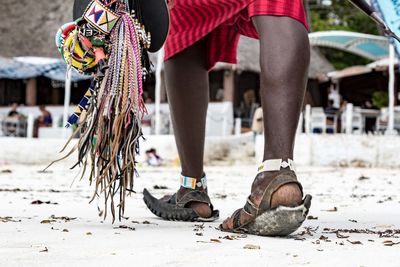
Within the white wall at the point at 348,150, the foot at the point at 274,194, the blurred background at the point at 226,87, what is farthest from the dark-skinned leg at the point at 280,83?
the blurred background at the point at 226,87

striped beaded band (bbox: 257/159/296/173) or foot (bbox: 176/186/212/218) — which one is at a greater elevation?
striped beaded band (bbox: 257/159/296/173)

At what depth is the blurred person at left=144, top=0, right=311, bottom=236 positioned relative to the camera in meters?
2.38

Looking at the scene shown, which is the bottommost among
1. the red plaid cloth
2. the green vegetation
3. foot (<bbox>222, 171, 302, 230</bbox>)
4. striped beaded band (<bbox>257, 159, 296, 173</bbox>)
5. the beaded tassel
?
foot (<bbox>222, 171, 302, 230</bbox>)

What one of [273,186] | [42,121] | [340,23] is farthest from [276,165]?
[340,23]

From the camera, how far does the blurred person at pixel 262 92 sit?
2.38 meters

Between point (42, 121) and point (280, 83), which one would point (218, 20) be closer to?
point (280, 83)

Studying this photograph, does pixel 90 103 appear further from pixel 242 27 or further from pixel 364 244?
pixel 364 244

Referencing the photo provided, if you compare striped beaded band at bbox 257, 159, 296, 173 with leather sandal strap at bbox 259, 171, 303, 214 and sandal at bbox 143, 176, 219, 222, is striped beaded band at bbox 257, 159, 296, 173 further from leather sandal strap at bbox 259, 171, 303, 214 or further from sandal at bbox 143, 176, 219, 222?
sandal at bbox 143, 176, 219, 222

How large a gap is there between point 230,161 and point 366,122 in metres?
4.63

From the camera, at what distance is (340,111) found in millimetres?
16000

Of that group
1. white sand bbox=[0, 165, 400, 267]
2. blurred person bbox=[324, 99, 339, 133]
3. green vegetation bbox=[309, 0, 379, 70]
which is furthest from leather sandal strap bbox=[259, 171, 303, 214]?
green vegetation bbox=[309, 0, 379, 70]

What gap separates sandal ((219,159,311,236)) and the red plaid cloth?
1.67ft

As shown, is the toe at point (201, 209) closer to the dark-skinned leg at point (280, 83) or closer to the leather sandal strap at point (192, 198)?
the leather sandal strap at point (192, 198)

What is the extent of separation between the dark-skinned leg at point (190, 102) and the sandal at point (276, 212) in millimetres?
677
